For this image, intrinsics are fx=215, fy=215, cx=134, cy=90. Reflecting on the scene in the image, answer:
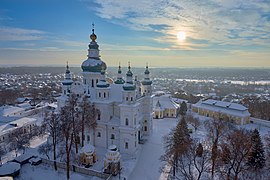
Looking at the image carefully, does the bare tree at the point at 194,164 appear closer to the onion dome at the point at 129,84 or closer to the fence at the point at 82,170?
the fence at the point at 82,170

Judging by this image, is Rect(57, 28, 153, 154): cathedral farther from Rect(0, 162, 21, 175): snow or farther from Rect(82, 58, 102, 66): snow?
Rect(0, 162, 21, 175): snow

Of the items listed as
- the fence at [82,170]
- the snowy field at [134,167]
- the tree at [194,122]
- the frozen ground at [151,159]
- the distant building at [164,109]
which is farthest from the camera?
the distant building at [164,109]

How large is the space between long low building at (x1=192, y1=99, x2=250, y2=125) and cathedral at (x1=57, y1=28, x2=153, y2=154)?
47.2ft

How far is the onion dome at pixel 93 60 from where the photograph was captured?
90.7 feet

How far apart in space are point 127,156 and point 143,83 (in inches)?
401

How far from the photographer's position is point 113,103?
25.3 meters

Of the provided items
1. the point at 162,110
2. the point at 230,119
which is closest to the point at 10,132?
the point at 162,110

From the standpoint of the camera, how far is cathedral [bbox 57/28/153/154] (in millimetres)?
23594

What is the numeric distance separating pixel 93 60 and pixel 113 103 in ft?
22.0

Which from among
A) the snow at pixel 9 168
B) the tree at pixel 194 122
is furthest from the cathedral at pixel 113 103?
the snow at pixel 9 168

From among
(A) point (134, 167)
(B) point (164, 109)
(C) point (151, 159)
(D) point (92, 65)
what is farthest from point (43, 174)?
(B) point (164, 109)

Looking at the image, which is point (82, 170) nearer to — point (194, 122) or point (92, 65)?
point (92, 65)

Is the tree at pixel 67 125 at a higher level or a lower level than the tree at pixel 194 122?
higher

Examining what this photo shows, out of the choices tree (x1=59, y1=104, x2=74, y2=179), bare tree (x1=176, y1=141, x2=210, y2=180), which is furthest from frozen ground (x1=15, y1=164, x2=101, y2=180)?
bare tree (x1=176, y1=141, x2=210, y2=180)
